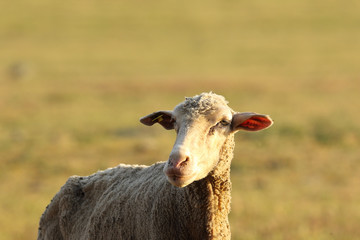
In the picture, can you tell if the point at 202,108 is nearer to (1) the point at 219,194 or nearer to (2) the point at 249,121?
(2) the point at 249,121

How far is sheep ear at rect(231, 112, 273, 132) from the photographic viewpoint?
6059mm

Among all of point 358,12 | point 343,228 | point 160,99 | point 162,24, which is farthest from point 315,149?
point 358,12

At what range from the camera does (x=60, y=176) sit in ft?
59.2

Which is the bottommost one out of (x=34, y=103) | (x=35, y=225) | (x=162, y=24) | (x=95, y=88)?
(x=35, y=225)

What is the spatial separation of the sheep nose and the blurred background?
18.0 ft

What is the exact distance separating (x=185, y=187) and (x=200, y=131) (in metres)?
0.68

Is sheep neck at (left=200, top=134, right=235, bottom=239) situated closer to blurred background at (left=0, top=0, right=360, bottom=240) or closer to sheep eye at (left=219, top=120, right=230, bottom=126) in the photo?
sheep eye at (left=219, top=120, right=230, bottom=126)

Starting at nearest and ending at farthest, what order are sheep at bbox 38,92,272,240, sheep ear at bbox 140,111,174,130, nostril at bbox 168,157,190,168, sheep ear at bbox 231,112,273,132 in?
nostril at bbox 168,157,190,168 → sheep at bbox 38,92,272,240 → sheep ear at bbox 231,112,273,132 → sheep ear at bbox 140,111,174,130

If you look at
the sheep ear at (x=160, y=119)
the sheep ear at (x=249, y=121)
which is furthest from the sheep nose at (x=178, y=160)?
the sheep ear at (x=160, y=119)

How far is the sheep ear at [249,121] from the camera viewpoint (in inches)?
239

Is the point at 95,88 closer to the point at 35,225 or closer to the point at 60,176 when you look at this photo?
the point at 60,176

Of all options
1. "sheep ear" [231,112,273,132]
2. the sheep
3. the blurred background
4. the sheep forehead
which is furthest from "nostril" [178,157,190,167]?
the blurred background

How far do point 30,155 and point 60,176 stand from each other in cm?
217

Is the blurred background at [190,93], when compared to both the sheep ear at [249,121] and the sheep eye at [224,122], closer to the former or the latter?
the sheep ear at [249,121]
